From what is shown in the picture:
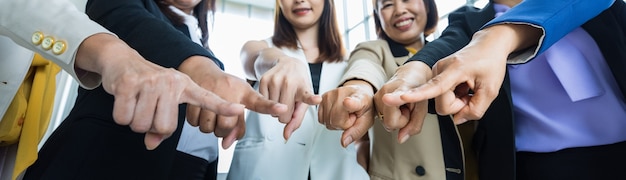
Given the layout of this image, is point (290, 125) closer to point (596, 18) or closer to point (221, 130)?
point (221, 130)

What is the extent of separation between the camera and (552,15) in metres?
0.46

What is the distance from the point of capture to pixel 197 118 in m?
0.44

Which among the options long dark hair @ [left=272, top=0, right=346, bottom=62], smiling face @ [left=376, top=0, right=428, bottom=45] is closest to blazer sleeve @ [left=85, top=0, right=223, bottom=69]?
long dark hair @ [left=272, top=0, right=346, bottom=62]

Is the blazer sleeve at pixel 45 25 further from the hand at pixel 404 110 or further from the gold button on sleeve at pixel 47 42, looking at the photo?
the hand at pixel 404 110

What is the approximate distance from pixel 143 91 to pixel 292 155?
430 mm

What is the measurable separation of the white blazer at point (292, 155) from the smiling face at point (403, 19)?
37cm

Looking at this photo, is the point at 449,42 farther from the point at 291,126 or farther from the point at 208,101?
the point at 208,101

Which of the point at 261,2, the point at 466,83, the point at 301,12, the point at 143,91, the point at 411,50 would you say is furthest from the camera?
the point at 261,2

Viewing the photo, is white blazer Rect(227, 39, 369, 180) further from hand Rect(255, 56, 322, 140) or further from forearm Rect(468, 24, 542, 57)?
forearm Rect(468, 24, 542, 57)

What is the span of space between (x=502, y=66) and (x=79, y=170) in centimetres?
54

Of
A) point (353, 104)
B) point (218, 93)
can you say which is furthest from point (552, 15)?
point (218, 93)

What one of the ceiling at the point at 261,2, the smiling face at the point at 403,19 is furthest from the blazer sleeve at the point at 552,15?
the ceiling at the point at 261,2

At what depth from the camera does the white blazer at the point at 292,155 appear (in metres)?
0.70

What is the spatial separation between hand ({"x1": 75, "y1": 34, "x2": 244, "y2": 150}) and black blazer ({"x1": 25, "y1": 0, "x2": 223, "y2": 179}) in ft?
0.25
